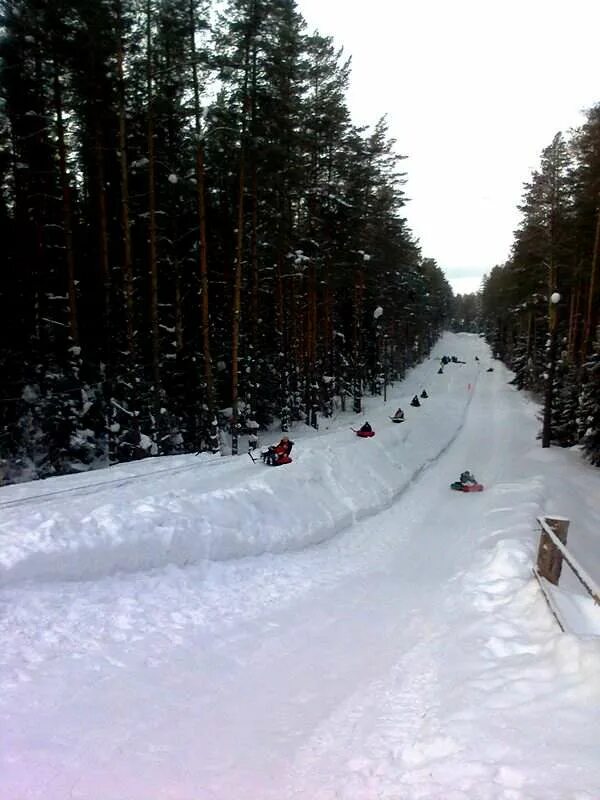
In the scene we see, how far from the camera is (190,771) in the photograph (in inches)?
159

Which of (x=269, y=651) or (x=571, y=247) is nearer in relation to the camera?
(x=269, y=651)

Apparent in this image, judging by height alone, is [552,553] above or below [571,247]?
below

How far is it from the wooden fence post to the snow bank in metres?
4.61

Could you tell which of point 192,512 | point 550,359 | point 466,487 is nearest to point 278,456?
point 192,512

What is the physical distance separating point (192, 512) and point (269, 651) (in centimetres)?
329

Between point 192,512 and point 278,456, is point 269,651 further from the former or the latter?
point 278,456

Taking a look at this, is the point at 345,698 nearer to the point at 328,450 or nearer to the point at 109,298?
the point at 328,450

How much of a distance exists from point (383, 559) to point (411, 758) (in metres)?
6.57

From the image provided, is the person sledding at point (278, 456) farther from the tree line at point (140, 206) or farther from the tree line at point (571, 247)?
the tree line at point (571, 247)

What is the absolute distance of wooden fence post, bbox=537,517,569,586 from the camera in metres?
7.28

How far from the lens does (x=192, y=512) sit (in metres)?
8.95

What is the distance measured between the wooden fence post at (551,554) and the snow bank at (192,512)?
4608 mm

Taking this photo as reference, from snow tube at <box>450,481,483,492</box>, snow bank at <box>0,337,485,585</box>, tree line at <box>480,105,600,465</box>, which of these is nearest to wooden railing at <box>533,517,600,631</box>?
snow bank at <box>0,337,485,585</box>

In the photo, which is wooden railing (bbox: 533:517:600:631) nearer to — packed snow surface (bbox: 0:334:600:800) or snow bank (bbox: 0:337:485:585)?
packed snow surface (bbox: 0:334:600:800)
